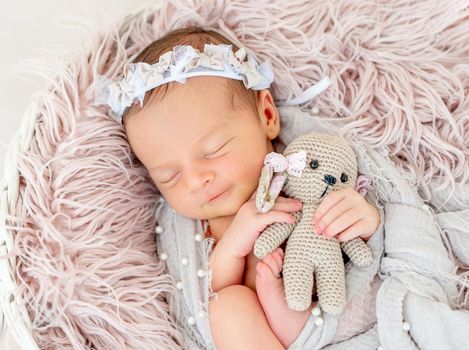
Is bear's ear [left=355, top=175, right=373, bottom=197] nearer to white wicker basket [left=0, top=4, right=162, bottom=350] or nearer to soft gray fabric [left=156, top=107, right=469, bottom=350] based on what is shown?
soft gray fabric [left=156, top=107, right=469, bottom=350]

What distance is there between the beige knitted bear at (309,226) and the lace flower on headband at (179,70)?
0.20m

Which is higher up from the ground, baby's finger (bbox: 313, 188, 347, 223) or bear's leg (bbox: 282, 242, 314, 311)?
baby's finger (bbox: 313, 188, 347, 223)

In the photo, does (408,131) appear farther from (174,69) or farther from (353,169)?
(174,69)

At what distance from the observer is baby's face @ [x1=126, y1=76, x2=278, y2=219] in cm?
130

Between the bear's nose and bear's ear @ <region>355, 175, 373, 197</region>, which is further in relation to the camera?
bear's ear @ <region>355, 175, 373, 197</region>

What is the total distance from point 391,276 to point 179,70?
0.59m

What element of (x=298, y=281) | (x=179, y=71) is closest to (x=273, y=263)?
(x=298, y=281)

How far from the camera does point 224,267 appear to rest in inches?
51.6

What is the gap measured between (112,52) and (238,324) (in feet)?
2.29

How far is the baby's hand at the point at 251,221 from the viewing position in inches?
49.0

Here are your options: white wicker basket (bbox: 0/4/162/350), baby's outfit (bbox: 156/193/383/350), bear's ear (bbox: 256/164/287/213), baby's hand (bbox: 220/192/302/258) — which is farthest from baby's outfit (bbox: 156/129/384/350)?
white wicker basket (bbox: 0/4/162/350)

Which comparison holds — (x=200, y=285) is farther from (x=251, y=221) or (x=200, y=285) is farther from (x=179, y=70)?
(x=179, y=70)

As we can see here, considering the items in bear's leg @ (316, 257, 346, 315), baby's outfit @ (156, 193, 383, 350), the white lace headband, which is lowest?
baby's outfit @ (156, 193, 383, 350)

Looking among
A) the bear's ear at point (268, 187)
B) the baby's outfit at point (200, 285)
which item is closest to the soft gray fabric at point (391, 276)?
the baby's outfit at point (200, 285)
